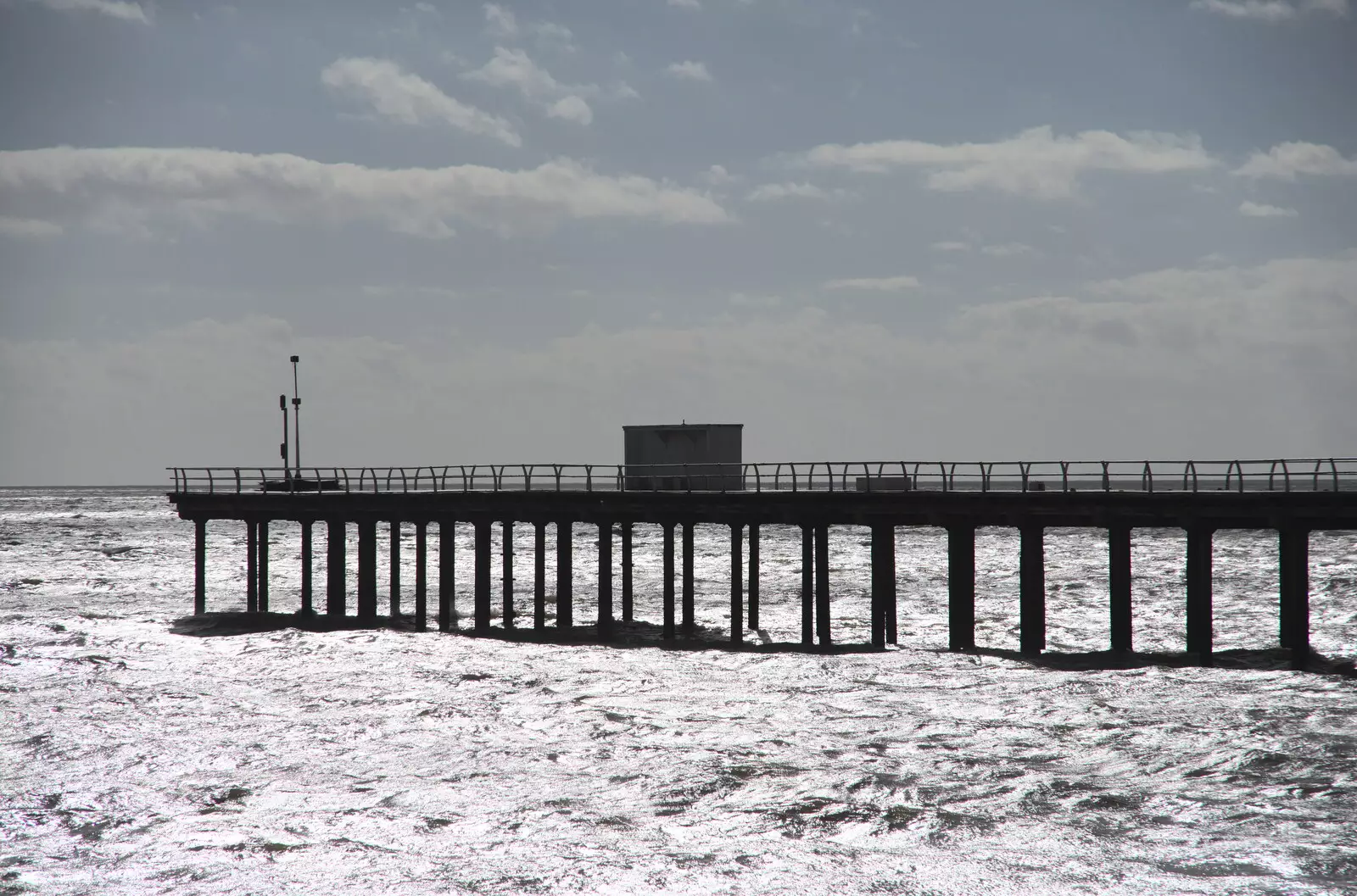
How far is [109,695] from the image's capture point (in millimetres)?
33469

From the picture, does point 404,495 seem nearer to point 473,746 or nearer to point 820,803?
point 473,746

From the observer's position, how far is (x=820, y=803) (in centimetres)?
2286

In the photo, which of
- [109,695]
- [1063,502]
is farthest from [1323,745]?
[109,695]

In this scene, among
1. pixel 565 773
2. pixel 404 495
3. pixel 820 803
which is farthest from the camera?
pixel 404 495

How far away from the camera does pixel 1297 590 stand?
34938mm

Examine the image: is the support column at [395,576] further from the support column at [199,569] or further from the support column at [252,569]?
the support column at [199,569]

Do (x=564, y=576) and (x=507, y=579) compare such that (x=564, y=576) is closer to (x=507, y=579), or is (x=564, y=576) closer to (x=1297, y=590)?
(x=507, y=579)

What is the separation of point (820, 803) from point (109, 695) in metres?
21.2

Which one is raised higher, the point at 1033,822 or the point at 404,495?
the point at 404,495

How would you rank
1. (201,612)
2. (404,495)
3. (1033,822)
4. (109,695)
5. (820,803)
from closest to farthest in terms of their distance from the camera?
(1033,822), (820,803), (109,695), (404,495), (201,612)

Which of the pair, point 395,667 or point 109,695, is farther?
point 395,667

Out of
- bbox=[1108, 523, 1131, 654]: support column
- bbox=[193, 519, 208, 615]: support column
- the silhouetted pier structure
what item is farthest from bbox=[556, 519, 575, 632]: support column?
bbox=[1108, 523, 1131, 654]: support column

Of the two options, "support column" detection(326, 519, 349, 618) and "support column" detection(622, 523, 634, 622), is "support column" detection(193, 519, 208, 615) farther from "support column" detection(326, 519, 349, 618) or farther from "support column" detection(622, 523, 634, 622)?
"support column" detection(622, 523, 634, 622)

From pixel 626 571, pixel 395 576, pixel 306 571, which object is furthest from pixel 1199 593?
pixel 306 571
